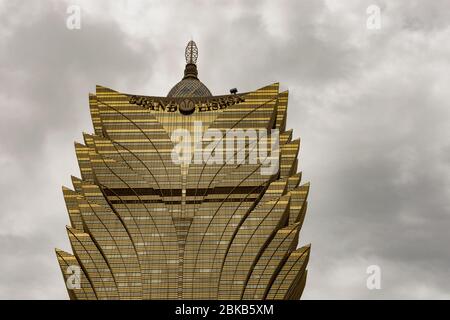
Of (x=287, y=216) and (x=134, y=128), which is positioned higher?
(x=134, y=128)

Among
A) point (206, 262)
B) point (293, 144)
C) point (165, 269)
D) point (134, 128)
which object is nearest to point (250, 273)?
point (206, 262)

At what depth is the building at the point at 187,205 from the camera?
6009 inches

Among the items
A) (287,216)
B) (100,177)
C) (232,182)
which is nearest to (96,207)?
(100,177)

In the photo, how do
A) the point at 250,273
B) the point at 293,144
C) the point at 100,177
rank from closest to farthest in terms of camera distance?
the point at 250,273
the point at 100,177
the point at 293,144

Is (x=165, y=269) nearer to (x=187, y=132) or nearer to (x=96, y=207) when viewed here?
(x=96, y=207)

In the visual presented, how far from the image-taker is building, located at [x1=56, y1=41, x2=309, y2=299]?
15262cm

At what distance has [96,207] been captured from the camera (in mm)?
159125

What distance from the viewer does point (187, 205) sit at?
163m

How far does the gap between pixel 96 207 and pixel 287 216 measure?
52.9m
